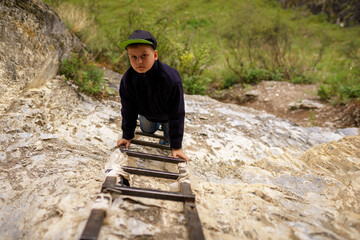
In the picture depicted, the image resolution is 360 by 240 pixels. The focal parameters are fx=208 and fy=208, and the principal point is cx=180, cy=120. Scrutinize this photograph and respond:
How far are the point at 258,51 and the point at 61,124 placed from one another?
362 inches

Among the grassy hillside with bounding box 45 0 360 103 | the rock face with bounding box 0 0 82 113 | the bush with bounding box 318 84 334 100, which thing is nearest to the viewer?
the rock face with bounding box 0 0 82 113

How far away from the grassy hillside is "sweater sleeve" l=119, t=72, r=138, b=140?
137 inches

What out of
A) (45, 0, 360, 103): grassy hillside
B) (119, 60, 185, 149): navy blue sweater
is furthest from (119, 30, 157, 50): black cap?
(45, 0, 360, 103): grassy hillside

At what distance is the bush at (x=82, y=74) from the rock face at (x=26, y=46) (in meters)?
0.15

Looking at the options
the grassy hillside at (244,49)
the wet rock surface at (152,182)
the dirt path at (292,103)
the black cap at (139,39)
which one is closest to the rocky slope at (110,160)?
the wet rock surface at (152,182)

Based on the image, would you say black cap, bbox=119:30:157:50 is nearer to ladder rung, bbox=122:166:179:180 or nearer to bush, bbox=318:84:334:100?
ladder rung, bbox=122:166:179:180

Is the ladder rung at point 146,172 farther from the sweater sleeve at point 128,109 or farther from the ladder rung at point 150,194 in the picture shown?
the sweater sleeve at point 128,109

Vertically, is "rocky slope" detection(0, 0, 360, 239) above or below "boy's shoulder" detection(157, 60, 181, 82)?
below

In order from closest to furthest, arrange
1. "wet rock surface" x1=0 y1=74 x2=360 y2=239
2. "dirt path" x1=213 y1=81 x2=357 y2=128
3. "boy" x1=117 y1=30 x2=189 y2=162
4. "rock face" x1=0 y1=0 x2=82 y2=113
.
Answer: "wet rock surface" x1=0 y1=74 x2=360 y2=239, "boy" x1=117 y1=30 x2=189 y2=162, "rock face" x1=0 y1=0 x2=82 y2=113, "dirt path" x1=213 y1=81 x2=357 y2=128

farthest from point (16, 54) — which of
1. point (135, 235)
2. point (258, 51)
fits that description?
point (258, 51)

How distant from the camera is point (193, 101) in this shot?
5012 millimetres

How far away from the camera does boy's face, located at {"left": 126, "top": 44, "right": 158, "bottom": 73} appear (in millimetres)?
1943

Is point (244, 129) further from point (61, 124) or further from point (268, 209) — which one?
point (61, 124)

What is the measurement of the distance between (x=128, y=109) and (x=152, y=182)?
3.12 ft
